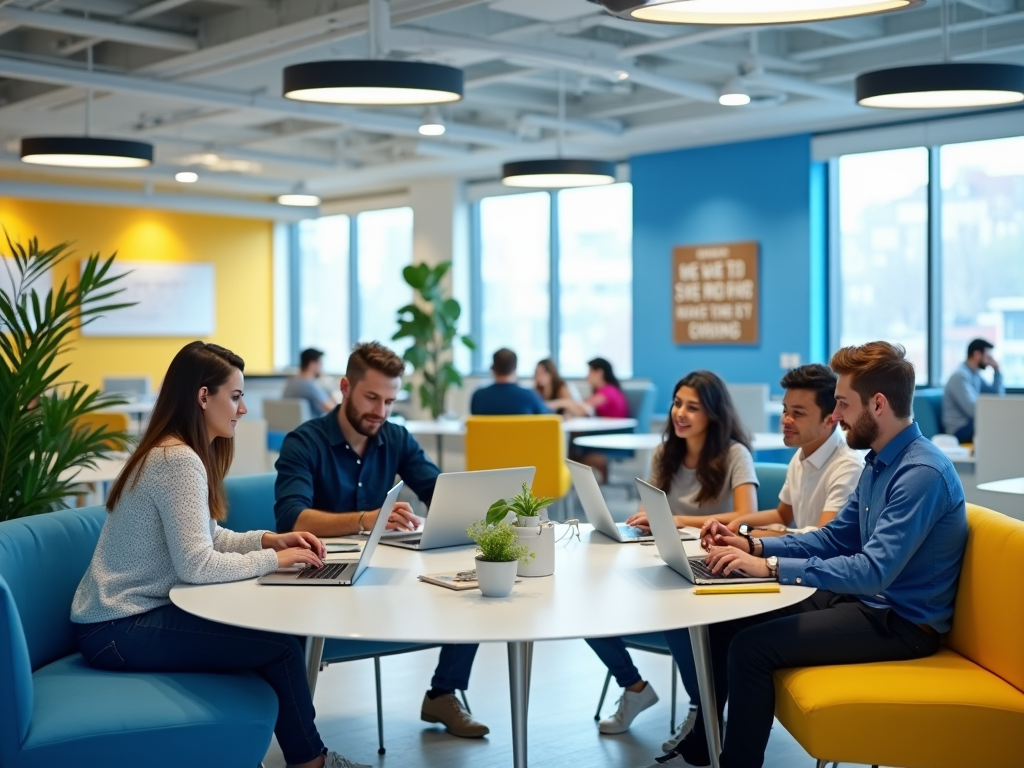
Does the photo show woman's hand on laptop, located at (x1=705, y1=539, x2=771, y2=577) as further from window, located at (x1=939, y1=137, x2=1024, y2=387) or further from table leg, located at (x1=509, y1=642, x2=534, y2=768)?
window, located at (x1=939, y1=137, x2=1024, y2=387)

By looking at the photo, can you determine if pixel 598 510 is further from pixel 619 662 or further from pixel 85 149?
pixel 85 149

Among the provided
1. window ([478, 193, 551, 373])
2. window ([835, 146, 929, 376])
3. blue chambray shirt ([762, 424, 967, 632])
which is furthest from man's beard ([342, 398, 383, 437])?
window ([478, 193, 551, 373])

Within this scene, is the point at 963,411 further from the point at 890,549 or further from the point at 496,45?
the point at 890,549

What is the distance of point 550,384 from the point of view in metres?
9.41

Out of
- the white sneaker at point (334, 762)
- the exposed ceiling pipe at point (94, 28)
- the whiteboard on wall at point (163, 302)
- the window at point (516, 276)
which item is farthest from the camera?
the whiteboard on wall at point (163, 302)

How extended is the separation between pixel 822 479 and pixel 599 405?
5.61 metres

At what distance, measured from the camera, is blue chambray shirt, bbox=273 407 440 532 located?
3.56 meters

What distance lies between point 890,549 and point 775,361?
7.52m

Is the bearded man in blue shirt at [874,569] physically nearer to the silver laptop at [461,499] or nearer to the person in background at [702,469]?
the silver laptop at [461,499]

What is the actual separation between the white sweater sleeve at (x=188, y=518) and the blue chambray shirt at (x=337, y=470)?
0.68 meters

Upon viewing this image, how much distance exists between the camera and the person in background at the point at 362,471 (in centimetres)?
350

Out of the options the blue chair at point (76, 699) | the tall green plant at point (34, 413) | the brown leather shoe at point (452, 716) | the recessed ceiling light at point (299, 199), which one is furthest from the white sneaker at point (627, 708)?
the recessed ceiling light at point (299, 199)

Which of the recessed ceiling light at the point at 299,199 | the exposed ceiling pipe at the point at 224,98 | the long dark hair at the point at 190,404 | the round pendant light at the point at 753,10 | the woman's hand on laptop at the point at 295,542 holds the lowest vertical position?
the woman's hand on laptop at the point at 295,542

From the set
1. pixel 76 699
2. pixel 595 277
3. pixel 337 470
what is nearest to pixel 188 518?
pixel 76 699
